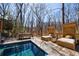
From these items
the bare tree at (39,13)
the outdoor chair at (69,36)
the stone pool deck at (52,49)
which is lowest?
the stone pool deck at (52,49)

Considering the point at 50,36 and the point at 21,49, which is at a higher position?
the point at 50,36

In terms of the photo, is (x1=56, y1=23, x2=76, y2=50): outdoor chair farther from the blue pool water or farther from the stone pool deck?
the blue pool water

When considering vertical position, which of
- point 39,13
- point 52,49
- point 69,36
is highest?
point 39,13

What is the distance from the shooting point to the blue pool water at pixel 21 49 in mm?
2850

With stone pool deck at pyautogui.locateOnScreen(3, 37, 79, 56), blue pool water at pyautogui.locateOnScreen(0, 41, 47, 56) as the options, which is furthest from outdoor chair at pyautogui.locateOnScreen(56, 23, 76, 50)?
blue pool water at pyautogui.locateOnScreen(0, 41, 47, 56)

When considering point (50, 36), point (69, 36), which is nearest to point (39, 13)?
point (50, 36)

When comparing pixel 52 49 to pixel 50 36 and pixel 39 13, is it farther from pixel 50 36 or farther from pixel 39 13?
pixel 39 13

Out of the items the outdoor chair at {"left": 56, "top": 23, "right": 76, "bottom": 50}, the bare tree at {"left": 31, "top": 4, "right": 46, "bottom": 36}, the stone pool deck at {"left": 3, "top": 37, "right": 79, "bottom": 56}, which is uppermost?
the bare tree at {"left": 31, "top": 4, "right": 46, "bottom": 36}

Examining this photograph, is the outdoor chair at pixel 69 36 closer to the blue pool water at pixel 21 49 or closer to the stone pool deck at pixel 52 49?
the stone pool deck at pixel 52 49

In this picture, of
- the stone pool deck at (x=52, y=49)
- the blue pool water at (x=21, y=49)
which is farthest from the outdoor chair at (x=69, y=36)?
the blue pool water at (x=21, y=49)

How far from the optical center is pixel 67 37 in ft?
9.36

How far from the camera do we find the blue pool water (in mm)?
2850

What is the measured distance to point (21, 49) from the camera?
9.49 feet

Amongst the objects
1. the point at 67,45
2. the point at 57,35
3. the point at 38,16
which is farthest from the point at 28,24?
the point at 67,45
